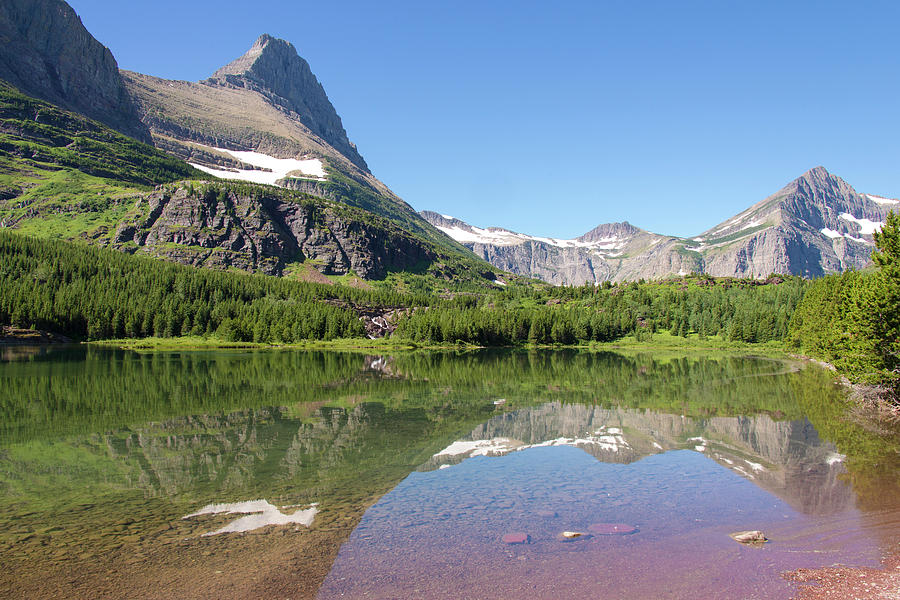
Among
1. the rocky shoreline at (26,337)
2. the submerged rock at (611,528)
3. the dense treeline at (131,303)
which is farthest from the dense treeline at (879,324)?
the rocky shoreline at (26,337)

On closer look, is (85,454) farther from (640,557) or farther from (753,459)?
(753,459)

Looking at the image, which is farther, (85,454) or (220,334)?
(220,334)

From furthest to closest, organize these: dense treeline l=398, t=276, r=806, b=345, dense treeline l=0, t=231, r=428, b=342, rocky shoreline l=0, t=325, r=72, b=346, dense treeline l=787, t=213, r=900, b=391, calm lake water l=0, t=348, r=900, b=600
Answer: dense treeline l=398, t=276, r=806, b=345, dense treeline l=0, t=231, r=428, b=342, rocky shoreline l=0, t=325, r=72, b=346, dense treeline l=787, t=213, r=900, b=391, calm lake water l=0, t=348, r=900, b=600

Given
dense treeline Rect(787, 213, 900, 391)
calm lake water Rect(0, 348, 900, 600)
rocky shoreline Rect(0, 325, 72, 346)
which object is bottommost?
rocky shoreline Rect(0, 325, 72, 346)

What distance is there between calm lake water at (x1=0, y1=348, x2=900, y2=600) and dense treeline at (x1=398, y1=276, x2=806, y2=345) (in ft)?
349

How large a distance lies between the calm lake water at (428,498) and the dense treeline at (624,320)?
106406 mm

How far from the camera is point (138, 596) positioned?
12.2 meters

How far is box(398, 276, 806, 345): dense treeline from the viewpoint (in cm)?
14975

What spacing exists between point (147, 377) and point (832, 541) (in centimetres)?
6726

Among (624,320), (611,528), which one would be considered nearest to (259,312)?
(624,320)

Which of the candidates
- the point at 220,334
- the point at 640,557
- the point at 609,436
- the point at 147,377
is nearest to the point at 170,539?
the point at 640,557

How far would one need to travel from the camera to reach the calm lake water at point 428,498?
13.4 metres

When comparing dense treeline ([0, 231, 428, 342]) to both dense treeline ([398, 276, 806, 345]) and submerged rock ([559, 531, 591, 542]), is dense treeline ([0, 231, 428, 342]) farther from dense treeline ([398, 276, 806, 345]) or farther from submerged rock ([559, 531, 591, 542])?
submerged rock ([559, 531, 591, 542])

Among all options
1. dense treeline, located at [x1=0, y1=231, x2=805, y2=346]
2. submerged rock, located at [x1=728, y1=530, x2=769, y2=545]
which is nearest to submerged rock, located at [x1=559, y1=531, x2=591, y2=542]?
submerged rock, located at [x1=728, y1=530, x2=769, y2=545]
